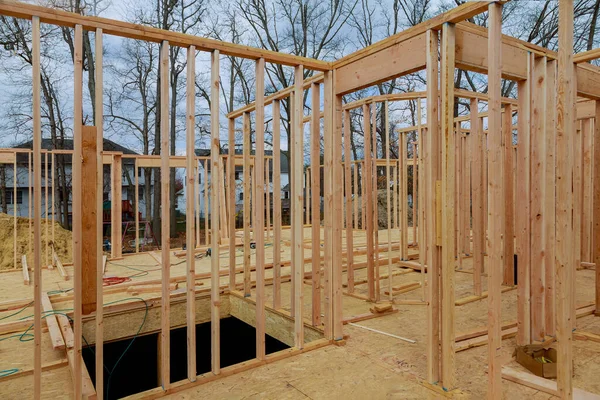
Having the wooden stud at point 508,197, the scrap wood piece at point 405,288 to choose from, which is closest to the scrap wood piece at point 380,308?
the scrap wood piece at point 405,288

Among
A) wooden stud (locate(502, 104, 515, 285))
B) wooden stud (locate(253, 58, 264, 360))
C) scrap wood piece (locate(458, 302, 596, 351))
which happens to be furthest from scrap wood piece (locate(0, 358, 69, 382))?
wooden stud (locate(502, 104, 515, 285))

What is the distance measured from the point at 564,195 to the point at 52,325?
4.82 meters

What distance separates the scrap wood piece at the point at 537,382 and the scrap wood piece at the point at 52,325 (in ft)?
12.9

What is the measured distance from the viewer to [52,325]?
4.09 meters

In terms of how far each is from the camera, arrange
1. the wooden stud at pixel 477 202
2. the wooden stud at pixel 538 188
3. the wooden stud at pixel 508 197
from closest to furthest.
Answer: the wooden stud at pixel 538 188 < the wooden stud at pixel 508 197 < the wooden stud at pixel 477 202

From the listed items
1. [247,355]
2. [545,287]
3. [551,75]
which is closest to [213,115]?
[551,75]

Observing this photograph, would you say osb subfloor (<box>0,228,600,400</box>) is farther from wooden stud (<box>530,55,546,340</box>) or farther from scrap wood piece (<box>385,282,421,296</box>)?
scrap wood piece (<box>385,282,421,296</box>)

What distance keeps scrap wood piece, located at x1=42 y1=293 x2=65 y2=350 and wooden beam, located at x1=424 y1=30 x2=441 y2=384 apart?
334 centimetres

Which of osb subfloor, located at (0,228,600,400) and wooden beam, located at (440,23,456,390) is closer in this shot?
wooden beam, located at (440,23,456,390)

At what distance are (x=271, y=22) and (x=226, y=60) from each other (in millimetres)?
2518

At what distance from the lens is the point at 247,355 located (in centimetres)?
728

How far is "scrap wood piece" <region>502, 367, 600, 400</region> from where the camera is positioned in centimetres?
262

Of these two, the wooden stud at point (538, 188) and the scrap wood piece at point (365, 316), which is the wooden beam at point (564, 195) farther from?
the scrap wood piece at point (365, 316)

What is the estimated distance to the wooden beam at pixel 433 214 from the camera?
2.81 metres
